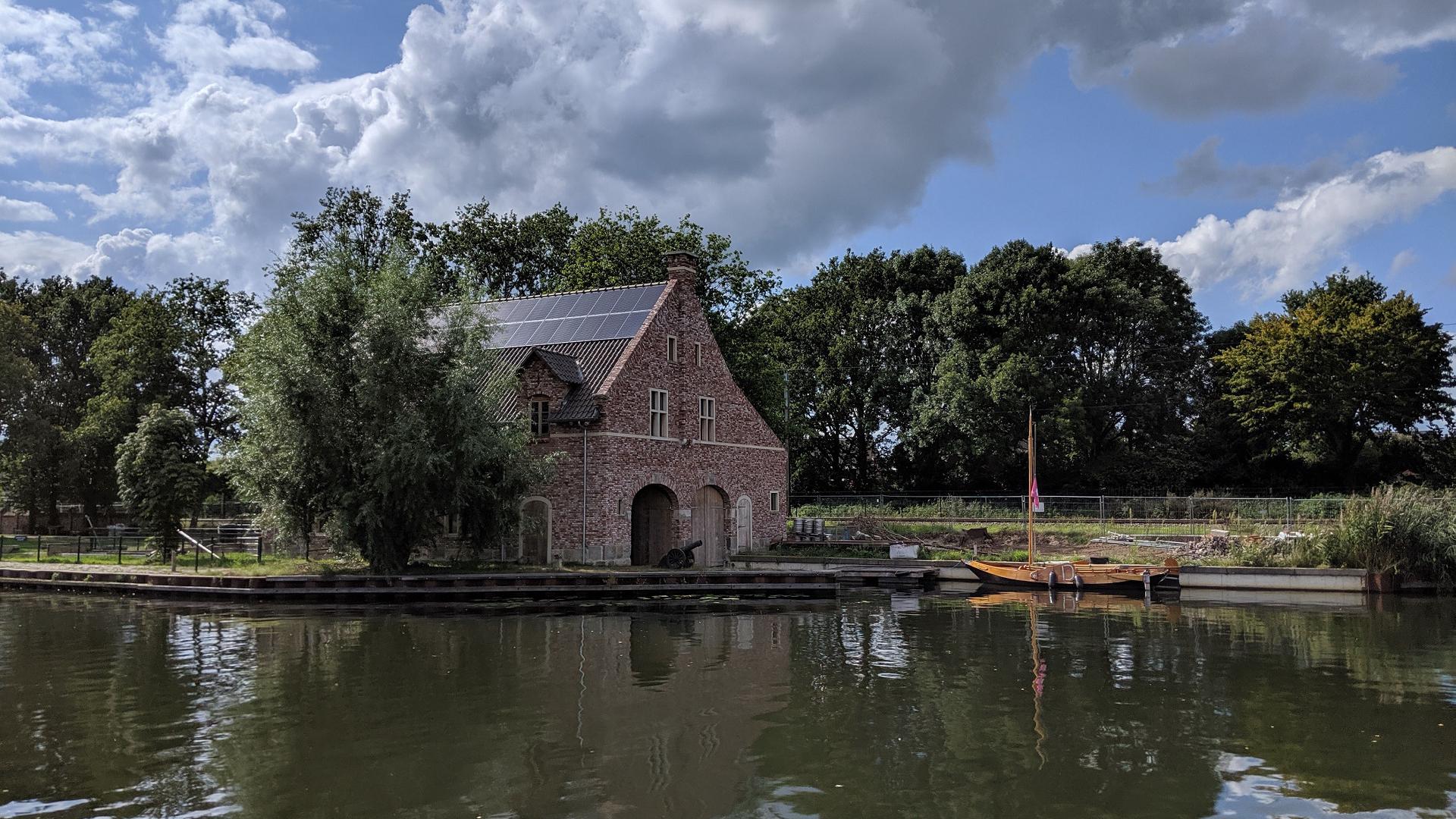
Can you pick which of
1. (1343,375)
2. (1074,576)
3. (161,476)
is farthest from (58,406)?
(1343,375)

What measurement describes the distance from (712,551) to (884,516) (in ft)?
53.5

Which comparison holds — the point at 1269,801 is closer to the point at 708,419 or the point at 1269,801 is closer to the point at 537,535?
the point at 537,535

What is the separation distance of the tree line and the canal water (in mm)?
24345

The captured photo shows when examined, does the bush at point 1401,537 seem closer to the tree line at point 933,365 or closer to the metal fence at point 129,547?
the tree line at point 933,365

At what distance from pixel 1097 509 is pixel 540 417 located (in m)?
28.0

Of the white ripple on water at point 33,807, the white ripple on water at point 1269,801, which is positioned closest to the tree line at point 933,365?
the white ripple on water at point 33,807

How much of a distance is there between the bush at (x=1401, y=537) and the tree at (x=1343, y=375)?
19.9 m

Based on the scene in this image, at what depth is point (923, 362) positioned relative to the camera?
6197 cm

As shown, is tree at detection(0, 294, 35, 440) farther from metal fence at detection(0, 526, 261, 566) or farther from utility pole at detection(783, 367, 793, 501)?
utility pole at detection(783, 367, 793, 501)

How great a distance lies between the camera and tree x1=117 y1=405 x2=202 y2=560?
1363 inches

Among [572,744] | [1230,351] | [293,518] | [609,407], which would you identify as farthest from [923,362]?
[572,744]

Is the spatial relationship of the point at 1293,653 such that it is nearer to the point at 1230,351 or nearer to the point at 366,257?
the point at 1230,351

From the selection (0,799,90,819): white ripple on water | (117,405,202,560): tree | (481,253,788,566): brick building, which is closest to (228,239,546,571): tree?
(481,253,788,566): brick building

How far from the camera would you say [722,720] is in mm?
14070
